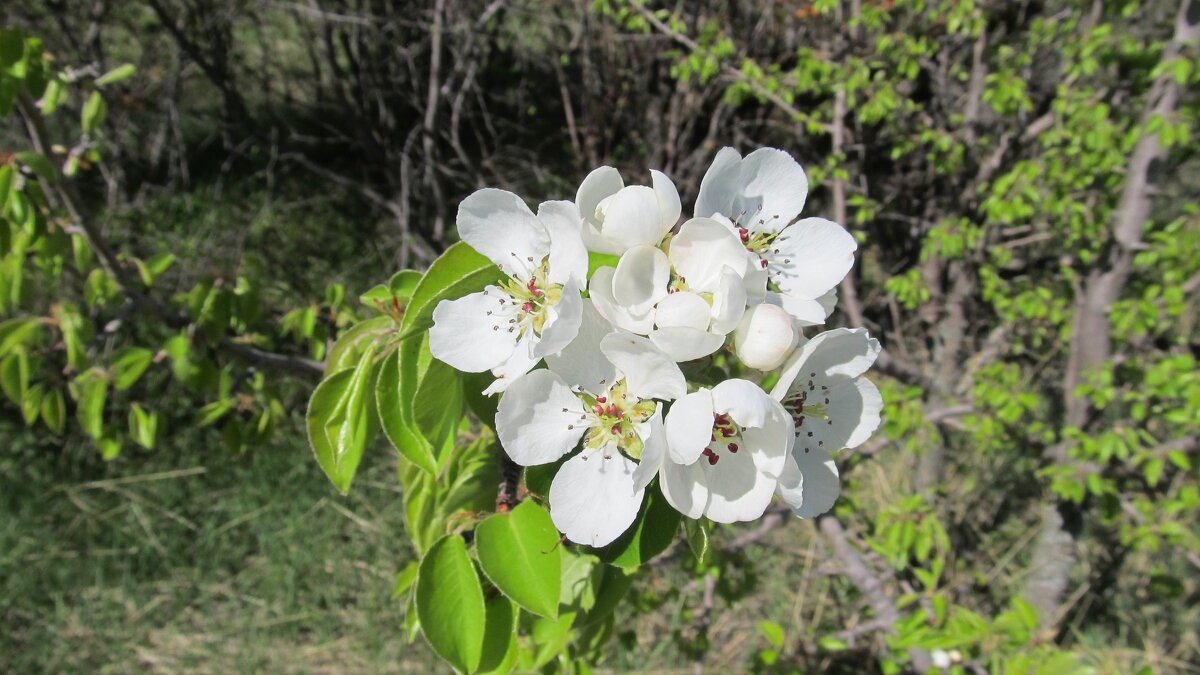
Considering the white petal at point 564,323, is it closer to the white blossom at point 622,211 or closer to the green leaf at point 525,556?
the white blossom at point 622,211

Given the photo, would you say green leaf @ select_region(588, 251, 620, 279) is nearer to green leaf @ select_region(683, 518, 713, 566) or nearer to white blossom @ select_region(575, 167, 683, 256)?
white blossom @ select_region(575, 167, 683, 256)

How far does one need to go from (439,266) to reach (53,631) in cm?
285

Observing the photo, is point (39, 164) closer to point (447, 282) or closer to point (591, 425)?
point (447, 282)

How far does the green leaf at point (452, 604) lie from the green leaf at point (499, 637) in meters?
0.04

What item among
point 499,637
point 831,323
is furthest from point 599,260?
point 831,323

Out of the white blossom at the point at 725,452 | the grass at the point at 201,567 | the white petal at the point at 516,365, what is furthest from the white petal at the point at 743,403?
the grass at the point at 201,567

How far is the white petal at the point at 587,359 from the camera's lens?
77 cm

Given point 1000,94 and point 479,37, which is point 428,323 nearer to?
point 1000,94

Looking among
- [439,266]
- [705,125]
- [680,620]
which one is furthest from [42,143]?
[705,125]

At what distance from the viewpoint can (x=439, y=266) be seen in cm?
88

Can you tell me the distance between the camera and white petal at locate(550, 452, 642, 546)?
782 mm

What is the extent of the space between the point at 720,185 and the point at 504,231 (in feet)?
0.90

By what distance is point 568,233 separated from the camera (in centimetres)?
78

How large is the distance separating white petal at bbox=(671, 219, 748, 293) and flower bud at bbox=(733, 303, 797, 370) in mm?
50
